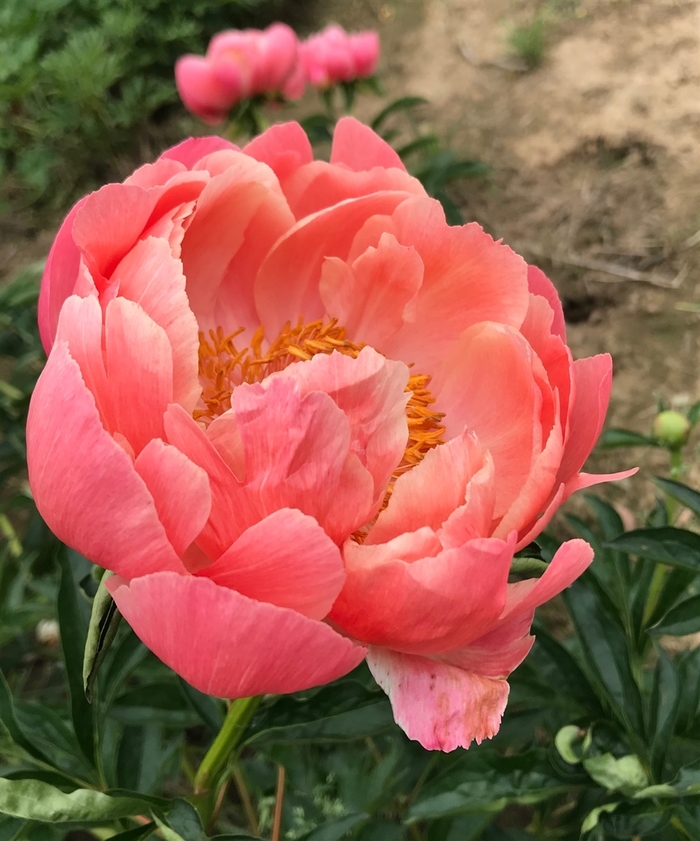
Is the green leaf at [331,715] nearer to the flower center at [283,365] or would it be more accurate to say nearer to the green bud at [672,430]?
the flower center at [283,365]

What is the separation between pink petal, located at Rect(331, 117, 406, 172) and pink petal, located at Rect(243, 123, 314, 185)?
0.03 meters

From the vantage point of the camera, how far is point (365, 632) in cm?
41

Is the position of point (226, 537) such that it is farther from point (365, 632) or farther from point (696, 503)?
point (696, 503)

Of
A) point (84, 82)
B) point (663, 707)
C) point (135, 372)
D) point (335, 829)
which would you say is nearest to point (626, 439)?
point (663, 707)

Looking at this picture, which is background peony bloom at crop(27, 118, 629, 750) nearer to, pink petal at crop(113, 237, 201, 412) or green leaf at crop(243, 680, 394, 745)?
pink petal at crop(113, 237, 201, 412)

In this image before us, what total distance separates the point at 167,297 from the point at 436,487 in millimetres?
207

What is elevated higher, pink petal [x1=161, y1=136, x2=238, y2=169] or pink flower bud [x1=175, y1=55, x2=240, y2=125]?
pink petal [x1=161, y1=136, x2=238, y2=169]

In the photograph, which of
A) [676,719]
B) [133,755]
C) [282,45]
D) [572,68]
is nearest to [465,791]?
[676,719]

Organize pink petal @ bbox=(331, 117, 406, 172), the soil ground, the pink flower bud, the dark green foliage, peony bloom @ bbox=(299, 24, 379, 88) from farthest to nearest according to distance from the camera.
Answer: the dark green foliage < the soil ground < peony bloom @ bbox=(299, 24, 379, 88) < the pink flower bud < pink petal @ bbox=(331, 117, 406, 172)

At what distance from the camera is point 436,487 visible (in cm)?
44

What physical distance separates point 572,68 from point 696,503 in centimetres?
215

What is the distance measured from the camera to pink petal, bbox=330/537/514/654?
1.24 ft

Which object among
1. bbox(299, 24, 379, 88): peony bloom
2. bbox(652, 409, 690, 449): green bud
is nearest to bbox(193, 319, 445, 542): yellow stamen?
bbox(652, 409, 690, 449): green bud

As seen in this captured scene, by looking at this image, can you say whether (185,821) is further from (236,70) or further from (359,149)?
(236,70)
